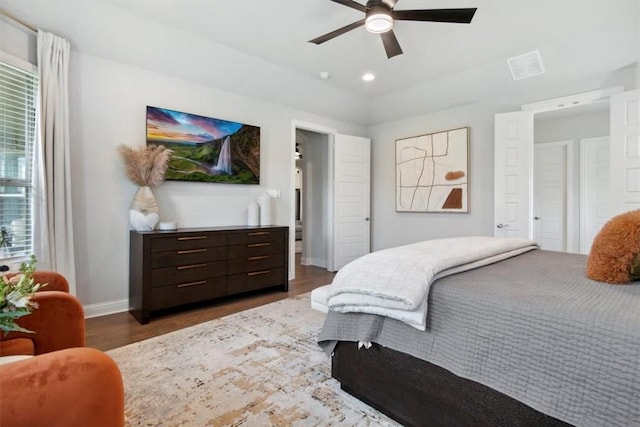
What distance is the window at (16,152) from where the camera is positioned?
2.33m

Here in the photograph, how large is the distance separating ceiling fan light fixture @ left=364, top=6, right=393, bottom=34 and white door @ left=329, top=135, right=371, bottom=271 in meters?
2.62

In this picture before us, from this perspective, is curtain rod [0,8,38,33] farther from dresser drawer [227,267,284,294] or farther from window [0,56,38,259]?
dresser drawer [227,267,284,294]

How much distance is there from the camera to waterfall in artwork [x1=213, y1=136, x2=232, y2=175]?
372cm

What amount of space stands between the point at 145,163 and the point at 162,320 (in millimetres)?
1511

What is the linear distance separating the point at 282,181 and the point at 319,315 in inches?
83.4

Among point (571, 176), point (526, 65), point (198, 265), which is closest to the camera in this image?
point (198, 265)

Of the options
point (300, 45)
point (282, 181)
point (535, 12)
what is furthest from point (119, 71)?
point (535, 12)

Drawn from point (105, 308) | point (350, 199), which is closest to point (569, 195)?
point (350, 199)

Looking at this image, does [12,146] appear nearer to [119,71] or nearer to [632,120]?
[119,71]

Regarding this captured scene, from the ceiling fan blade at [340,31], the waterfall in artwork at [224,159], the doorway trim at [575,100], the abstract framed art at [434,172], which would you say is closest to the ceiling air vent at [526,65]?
the doorway trim at [575,100]

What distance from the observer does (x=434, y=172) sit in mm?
4660

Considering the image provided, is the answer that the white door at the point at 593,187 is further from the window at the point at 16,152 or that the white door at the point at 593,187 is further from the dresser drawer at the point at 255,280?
the window at the point at 16,152

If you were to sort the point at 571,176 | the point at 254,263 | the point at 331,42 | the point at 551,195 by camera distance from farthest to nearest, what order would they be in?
the point at 551,195 → the point at 571,176 → the point at 254,263 → the point at 331,42

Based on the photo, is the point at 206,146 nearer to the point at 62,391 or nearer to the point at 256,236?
the point at 256,236
